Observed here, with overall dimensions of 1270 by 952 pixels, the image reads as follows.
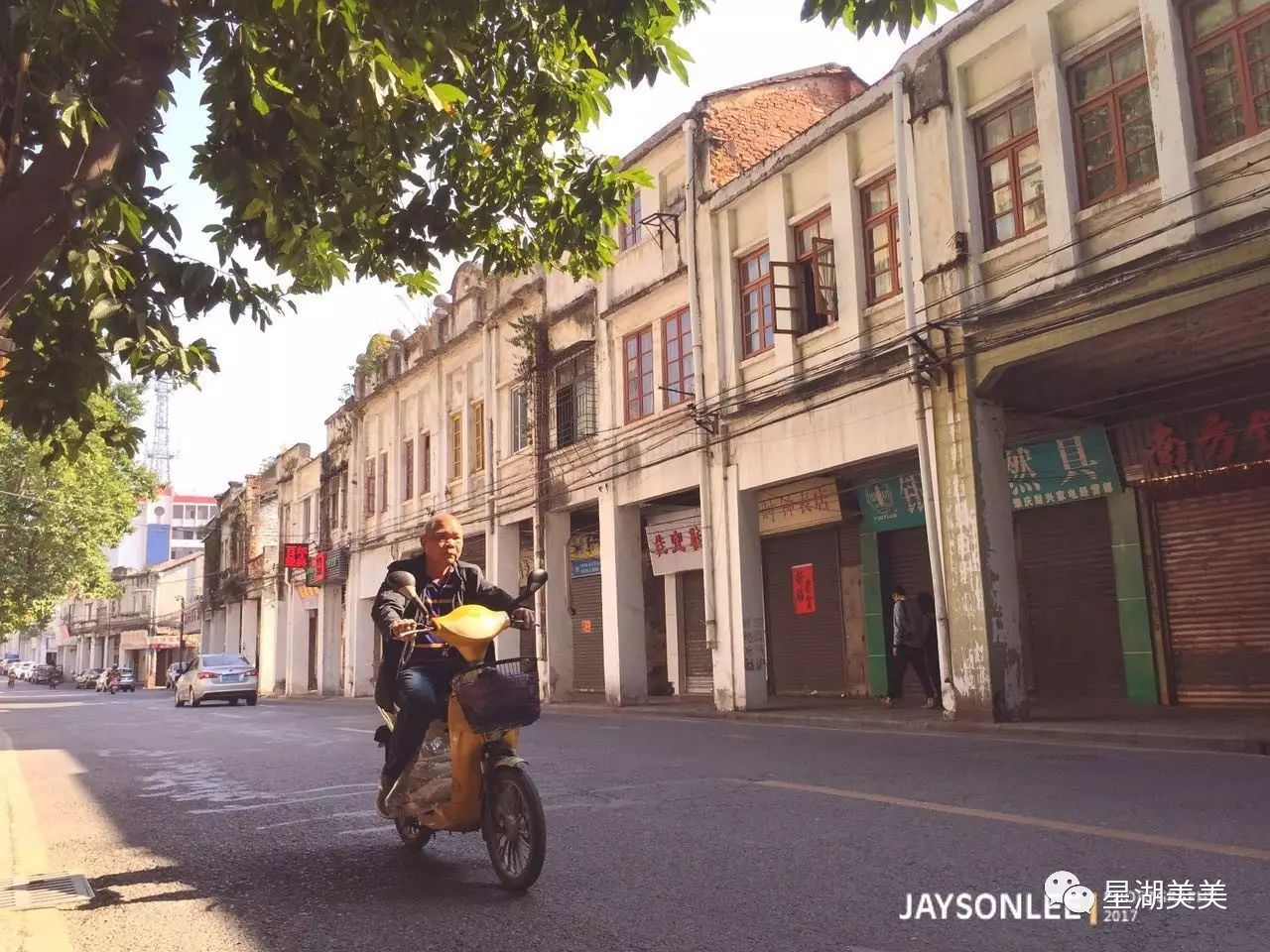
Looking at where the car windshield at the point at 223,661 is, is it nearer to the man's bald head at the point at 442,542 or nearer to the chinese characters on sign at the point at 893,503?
the chinese characters on sign at the point at 893,503

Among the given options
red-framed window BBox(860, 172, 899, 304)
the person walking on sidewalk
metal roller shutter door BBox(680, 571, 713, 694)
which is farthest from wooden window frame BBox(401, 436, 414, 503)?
the person walking on sidewalk

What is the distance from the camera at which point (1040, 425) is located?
47.5 feet

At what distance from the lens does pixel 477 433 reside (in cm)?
2612

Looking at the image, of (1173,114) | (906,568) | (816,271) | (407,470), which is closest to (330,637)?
(407,470)

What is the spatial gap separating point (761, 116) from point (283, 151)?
50.4ft

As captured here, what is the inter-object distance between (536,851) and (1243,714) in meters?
10.5

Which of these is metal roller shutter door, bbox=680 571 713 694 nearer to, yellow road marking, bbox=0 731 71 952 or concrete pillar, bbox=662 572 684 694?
concrete pillar, bbox=662 572 684 694

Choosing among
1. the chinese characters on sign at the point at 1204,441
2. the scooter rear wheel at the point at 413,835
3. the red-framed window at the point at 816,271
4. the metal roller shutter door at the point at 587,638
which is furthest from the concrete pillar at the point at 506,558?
the scooter rear wheel at the point at 413,835

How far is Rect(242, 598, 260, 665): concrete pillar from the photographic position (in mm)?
43906

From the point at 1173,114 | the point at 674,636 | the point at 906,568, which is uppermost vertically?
the point at 1173,114

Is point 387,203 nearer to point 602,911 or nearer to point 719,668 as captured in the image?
point 602,911

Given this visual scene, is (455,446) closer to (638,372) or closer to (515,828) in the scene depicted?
(638,372)

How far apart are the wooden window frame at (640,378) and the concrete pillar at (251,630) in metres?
28.4

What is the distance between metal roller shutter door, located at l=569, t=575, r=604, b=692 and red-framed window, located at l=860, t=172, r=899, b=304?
36.1 ft
